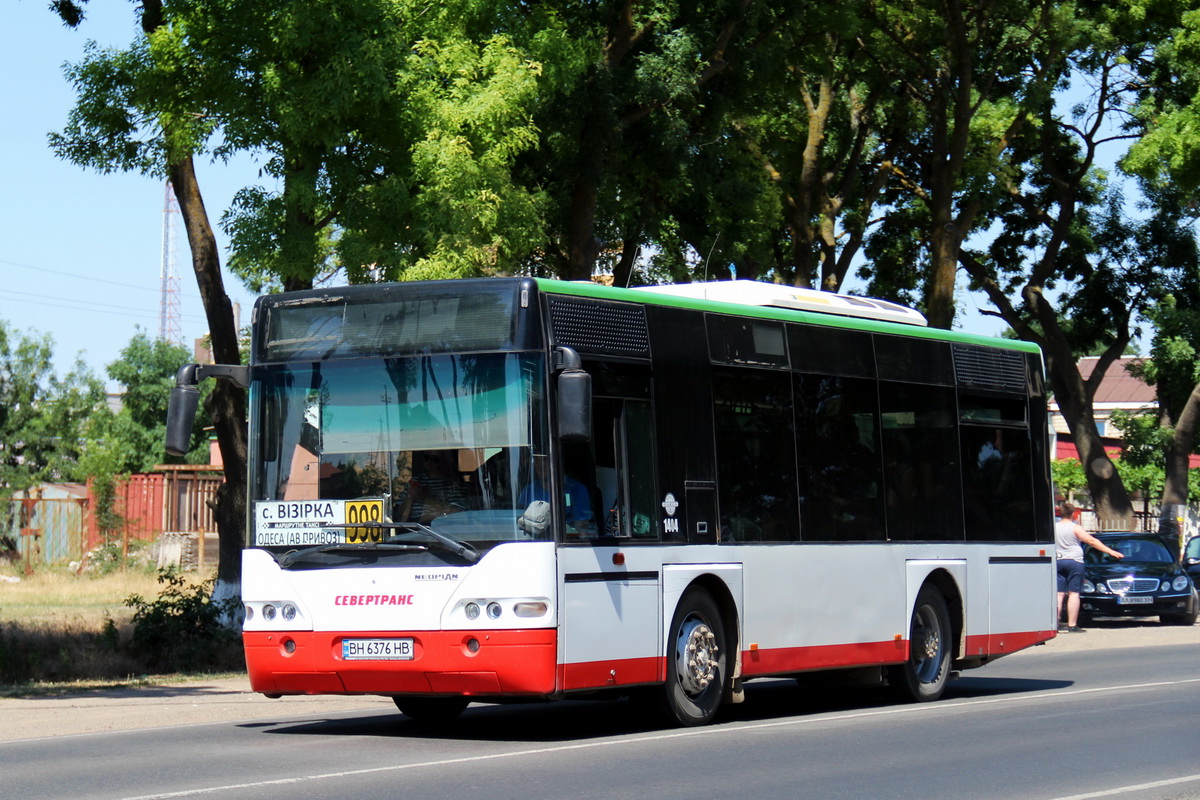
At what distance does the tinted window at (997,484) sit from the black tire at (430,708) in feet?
16.8

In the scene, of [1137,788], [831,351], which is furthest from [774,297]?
[1137,788]

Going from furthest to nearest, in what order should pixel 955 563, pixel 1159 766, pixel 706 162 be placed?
1. pixel 706 162
2. pixel 955 563
3. pixel 1159 766

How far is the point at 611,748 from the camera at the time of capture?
10.8m

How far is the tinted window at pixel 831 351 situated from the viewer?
44.1 ft

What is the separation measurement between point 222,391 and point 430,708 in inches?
332

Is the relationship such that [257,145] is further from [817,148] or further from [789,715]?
[817,148]

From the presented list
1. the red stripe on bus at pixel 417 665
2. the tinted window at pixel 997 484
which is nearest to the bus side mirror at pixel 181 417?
the red stripe on bus at pixel 417 665

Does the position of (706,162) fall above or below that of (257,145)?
above

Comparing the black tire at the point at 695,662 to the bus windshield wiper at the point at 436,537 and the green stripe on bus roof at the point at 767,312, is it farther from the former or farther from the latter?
the green stripe on bus roof at the point at 767,312

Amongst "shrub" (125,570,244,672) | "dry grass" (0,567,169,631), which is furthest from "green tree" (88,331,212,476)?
"shrub" (125,570,244,672)

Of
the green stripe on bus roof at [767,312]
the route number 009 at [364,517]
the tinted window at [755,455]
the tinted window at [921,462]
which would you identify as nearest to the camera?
the route number 009 at [364,517]

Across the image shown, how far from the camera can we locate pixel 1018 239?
3853 centimetres

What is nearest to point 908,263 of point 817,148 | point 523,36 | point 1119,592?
point 817,148

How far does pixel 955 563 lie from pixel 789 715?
2.40 meters
